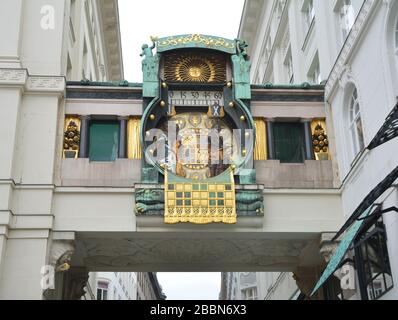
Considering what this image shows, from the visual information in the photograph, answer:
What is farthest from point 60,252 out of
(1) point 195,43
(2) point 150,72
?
(1) point 195,43

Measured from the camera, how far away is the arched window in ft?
66.7

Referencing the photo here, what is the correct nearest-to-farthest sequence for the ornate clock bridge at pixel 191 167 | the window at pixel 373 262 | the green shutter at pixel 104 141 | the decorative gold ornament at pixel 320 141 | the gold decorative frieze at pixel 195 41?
the window at pixel 373 262
the ornate clock bridge at pixel 191 167
the green shutter at pixel 104 141
the decorative gold ornament at pixel 320 141
the gold decorative frieze at pixel 195 41

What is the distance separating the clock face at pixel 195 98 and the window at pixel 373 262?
681 cm

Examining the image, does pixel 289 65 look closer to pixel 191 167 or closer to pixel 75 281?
pixel 191 167

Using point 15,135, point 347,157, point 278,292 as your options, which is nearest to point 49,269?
point 15,135

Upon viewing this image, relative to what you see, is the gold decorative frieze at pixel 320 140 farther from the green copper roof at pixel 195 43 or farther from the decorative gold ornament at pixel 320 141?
the green copper roof at pixel 195 43

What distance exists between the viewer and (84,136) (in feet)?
72.4

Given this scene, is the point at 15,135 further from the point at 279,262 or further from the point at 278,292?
the point at 278,292

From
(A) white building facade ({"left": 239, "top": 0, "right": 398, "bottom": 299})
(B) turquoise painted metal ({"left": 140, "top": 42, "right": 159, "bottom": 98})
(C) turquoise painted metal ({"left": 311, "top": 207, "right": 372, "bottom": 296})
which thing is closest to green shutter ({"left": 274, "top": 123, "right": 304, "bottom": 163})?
(A) white building facade ({"left": 239, "top": 0, "right": 398, "bottom": 299})

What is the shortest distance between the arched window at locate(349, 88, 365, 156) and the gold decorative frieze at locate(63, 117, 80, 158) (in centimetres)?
856

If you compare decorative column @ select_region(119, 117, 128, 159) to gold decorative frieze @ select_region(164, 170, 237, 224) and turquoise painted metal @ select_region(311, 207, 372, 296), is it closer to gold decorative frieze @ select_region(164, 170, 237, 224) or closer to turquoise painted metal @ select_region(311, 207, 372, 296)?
gold decorative frieze @ select_region(164, 170, 237, 224)

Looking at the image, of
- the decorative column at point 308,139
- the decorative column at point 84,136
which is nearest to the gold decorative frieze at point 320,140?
the decorative column at point 308,139

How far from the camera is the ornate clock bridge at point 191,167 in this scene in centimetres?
2073

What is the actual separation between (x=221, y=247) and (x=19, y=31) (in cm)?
973
